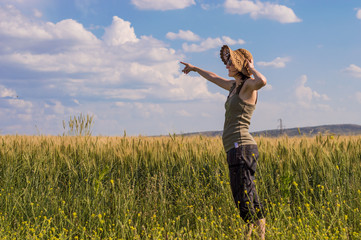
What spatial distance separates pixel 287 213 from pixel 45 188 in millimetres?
3940

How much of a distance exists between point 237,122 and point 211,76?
1.32 m

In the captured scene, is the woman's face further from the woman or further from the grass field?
the grass field

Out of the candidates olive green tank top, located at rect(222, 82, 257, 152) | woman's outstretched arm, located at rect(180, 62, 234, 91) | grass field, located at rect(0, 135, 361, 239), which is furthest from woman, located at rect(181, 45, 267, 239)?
grass field, located at rect(0, 135, 361, 239)

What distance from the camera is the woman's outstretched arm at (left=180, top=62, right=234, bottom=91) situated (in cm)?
481

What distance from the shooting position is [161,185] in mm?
5562

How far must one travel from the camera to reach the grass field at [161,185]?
5.13 meters

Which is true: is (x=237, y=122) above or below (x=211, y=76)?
below

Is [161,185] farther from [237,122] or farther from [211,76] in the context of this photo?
[237,122]

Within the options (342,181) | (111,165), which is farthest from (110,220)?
(342,181)

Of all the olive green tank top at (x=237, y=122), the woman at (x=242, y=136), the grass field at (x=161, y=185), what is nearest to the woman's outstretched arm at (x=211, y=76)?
the woman at (x=242, y=136)

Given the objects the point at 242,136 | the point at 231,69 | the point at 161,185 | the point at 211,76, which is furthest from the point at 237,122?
the point at 161,185

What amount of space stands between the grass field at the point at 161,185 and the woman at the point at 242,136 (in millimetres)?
872

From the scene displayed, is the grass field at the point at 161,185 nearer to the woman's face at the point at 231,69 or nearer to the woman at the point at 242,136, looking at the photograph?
the woman at the point at 242,136

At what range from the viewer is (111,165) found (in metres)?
5.87
